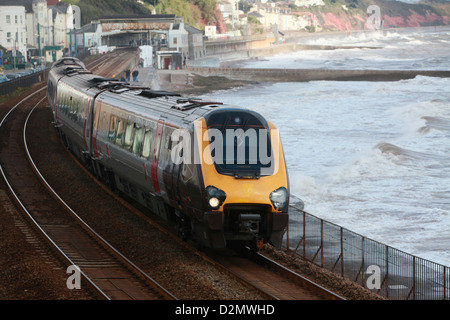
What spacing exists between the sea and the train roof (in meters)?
9.12

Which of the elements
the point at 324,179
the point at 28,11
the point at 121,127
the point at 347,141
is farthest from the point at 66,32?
the point at 121,127

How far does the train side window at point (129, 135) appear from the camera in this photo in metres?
21.3

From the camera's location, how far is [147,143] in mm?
19906

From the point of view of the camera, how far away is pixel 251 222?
16594mm

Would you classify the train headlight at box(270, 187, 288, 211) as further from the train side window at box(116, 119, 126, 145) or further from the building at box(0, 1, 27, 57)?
the building at box(0, 1, 27, 57)

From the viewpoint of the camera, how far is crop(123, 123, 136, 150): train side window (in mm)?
21297

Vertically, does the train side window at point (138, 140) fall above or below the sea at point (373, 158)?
above

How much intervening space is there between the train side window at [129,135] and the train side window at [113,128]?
1237mm

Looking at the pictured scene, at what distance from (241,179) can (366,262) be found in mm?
4072

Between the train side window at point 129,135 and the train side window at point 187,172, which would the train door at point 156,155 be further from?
the train side window at point 129,135

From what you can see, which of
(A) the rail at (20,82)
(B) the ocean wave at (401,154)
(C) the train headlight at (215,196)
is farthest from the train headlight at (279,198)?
(A) the rail at (20,82)
